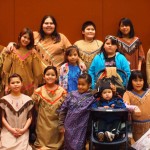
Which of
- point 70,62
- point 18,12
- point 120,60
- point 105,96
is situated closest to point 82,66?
point 70,62

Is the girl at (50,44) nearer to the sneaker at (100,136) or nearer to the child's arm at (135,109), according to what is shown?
the child's arm at (135,109)

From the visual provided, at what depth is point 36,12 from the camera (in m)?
5.99

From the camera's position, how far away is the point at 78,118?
442 centimetres

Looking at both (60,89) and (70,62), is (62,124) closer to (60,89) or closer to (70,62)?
(60,89)

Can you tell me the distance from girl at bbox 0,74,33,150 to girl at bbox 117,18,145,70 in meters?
1.71

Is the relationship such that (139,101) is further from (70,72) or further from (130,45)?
(130,45)

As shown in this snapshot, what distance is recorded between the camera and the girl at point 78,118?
4406 millimetres

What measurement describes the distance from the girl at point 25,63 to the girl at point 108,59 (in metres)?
0.70

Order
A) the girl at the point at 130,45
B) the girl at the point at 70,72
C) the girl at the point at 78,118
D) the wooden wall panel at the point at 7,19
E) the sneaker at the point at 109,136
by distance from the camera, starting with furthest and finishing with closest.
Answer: the wooden wall panel at the point at 7,19
the girl at the point at 130,45
the girl at the point at 70,72
the girl at the point at 78,118
the sneaker at the point at 109,136

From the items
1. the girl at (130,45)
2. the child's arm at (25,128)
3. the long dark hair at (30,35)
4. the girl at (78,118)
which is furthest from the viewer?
the girl at (130,45)

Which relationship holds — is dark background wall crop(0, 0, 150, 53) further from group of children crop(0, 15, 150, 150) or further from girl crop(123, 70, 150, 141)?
girl crop(123, 70, 150, 141)

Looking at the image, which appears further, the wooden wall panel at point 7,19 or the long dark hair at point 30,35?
the wooden wall panel at point 7,19

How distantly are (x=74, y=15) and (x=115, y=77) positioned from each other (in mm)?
1706

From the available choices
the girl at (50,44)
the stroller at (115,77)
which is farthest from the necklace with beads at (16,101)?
the stroller at (115,77)
